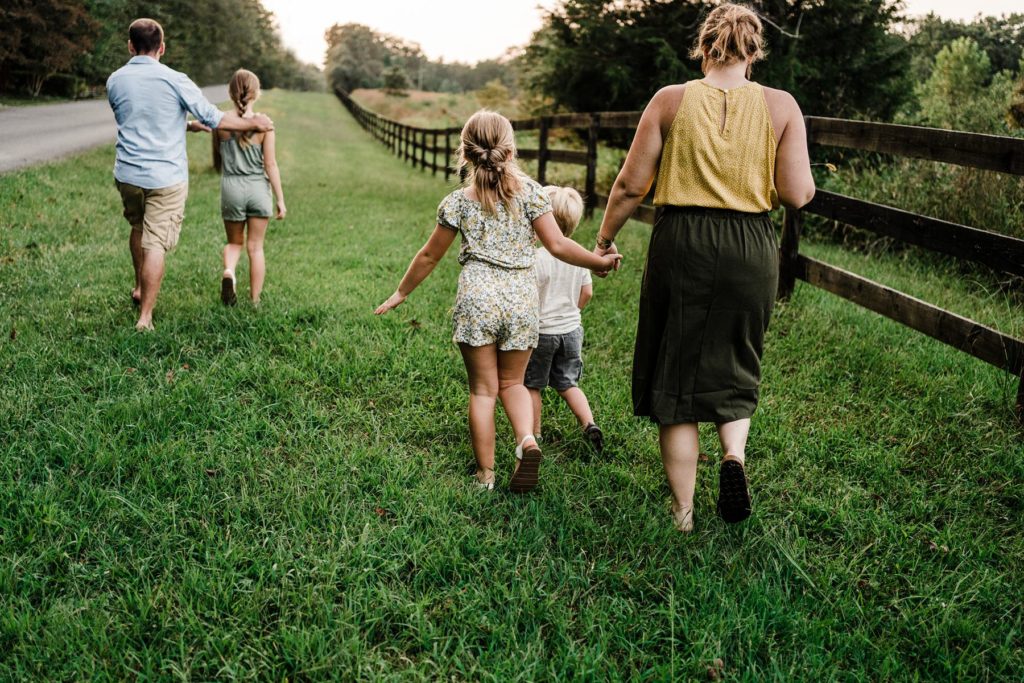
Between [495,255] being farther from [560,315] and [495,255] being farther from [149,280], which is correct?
[149,280]

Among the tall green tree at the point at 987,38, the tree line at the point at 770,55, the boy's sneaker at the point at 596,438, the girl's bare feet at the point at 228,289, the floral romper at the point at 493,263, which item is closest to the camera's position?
the floral romper at the point at 493,263

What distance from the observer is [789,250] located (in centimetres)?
550

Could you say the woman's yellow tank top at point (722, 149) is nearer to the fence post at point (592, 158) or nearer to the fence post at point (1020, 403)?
the fence post at point (1020, 403)

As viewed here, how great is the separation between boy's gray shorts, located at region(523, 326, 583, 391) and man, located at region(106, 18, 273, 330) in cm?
272

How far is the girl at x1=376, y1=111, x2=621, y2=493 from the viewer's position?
2.84 m

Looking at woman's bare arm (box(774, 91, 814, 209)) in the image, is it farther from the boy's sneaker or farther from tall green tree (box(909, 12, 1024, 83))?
tall green tree (box(909, 12, 1024, 83))

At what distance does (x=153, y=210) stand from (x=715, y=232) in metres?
3.82

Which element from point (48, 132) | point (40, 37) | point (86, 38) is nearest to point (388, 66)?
point (86, 38)

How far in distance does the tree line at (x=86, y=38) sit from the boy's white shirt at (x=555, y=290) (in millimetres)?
27079

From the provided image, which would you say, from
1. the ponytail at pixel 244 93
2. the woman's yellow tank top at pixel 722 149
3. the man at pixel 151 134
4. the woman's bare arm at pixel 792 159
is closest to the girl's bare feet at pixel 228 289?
the man at pixel 151 134

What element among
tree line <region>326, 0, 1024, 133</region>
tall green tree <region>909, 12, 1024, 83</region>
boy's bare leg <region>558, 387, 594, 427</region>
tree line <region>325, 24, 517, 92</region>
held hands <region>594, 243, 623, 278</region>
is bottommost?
boy's bare leg <region>558, 387, 594, 427</region>

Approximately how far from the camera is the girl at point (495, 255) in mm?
2838

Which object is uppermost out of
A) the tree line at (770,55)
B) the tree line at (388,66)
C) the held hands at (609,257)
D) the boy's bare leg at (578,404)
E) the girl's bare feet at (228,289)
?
the tree line at (388,66)

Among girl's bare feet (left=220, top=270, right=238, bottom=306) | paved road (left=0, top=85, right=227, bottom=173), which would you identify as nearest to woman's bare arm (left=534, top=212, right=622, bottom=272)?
girl's bare feet (left=220, top=270, right=238, bottom=306)
